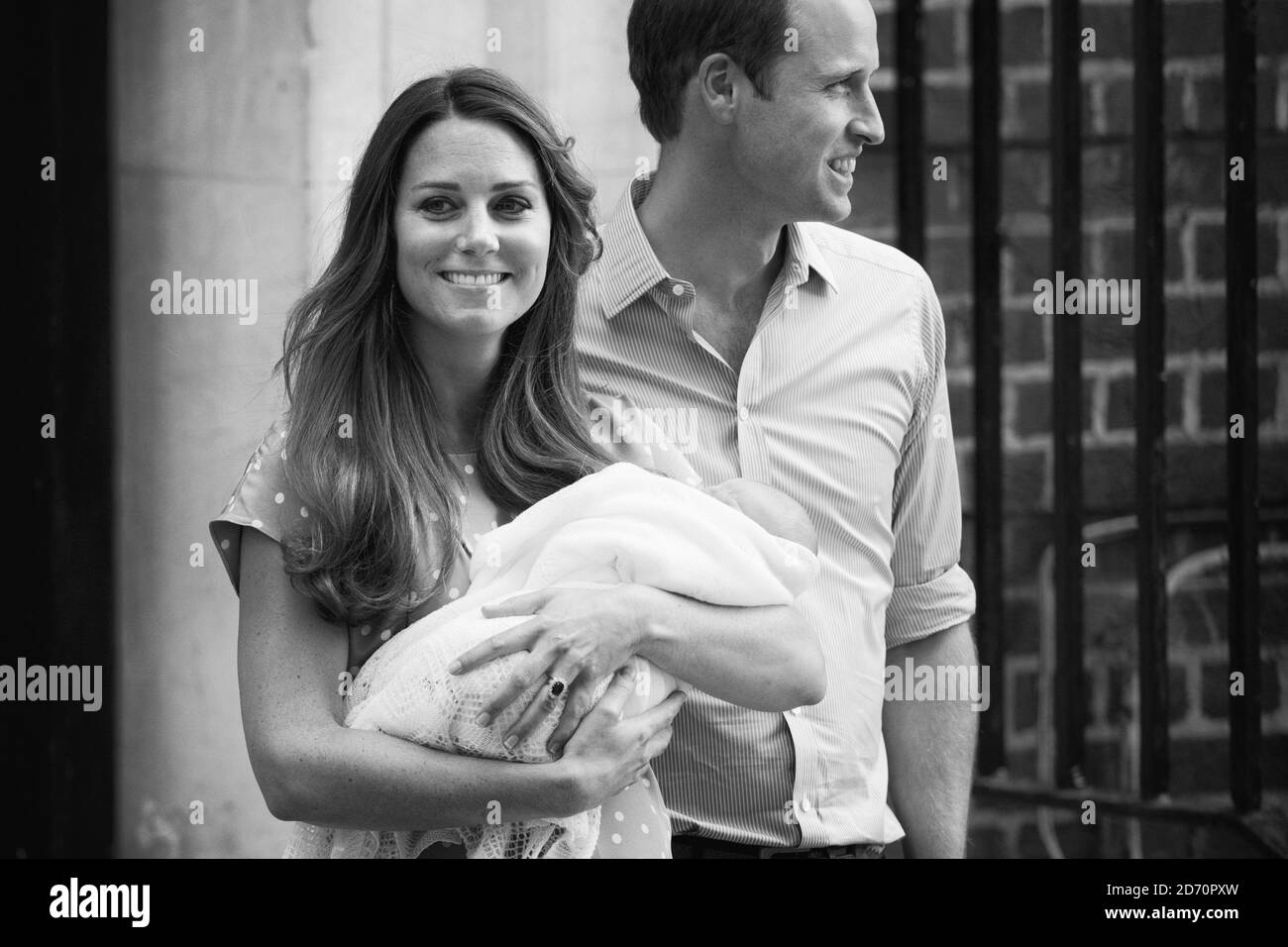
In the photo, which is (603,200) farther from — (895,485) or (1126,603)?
(1126,603)

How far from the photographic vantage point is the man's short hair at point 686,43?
5.17 ft

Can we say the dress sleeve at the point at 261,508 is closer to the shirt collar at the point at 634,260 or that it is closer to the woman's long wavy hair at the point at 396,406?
the woman's long wavy hair at the point at 396,406

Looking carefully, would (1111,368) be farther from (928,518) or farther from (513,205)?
(513,205)

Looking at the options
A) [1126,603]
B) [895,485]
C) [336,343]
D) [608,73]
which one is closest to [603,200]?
[608,73]

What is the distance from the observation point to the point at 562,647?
1.24m

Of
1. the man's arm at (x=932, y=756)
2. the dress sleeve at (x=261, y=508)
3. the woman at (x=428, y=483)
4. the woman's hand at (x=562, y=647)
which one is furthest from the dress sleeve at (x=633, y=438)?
the man's arm at (x=932, y=756)

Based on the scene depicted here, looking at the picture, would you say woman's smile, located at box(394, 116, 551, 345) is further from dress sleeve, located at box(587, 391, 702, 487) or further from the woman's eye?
dress sleeve, located at box(587, 391, 702, 487)

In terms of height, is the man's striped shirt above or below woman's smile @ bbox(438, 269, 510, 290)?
below

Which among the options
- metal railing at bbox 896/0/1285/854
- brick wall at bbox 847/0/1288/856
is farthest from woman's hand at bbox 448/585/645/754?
brick wall at bbox 847/0/1288/856

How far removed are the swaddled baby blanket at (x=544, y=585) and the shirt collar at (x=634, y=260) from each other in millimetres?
288

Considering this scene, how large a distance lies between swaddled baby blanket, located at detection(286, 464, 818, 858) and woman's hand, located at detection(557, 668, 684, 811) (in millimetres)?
16

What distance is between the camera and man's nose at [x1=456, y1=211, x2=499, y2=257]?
1289 mm

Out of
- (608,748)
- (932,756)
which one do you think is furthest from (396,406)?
(932,756)
